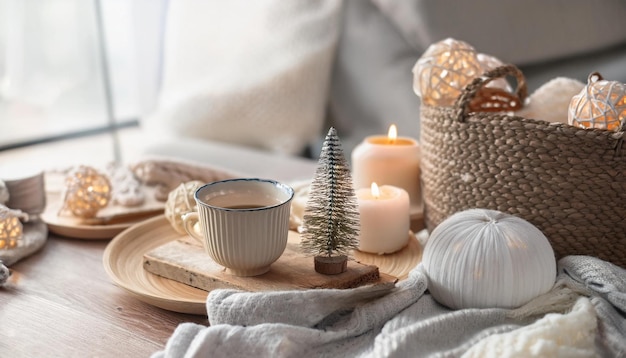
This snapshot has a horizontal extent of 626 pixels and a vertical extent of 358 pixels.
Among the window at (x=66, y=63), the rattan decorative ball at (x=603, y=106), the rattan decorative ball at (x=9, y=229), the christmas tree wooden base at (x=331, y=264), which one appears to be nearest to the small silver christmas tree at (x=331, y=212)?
the christmas tree wooden base at (x=331, y=264)

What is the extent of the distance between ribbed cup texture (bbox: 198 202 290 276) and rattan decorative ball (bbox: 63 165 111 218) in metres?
0.29

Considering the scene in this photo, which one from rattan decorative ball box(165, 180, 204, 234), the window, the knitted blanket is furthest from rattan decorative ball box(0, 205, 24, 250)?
the window

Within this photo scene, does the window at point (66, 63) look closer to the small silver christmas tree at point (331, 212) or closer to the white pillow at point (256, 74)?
the white pillow at point (256, 74)

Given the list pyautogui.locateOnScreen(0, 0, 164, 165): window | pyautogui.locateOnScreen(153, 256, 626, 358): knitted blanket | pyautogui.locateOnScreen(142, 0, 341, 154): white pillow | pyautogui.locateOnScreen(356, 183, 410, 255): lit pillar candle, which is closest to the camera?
pyautogui.locateOnScreen(153, 256, 626, 358): knitted blanket

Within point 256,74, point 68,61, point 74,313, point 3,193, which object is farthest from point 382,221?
point 68,61

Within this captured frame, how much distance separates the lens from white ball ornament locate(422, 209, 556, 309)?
25.1 inches

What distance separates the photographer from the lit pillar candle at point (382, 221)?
80 centimetres

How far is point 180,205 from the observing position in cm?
84

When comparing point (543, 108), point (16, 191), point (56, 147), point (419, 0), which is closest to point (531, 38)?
point (419, 0)

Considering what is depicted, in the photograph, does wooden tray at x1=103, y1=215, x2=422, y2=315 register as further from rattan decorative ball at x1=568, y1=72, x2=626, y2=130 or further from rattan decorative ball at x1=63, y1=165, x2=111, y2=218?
rattan decorative ball at x1=568, y1=72, x2=626, y2=130

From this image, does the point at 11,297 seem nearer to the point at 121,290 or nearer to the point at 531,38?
the point at 121,290

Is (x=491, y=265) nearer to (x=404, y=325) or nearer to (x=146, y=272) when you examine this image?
(x=404, y=325)

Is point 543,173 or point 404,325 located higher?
point 543,173

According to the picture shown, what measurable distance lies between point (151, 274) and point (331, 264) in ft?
0.70
